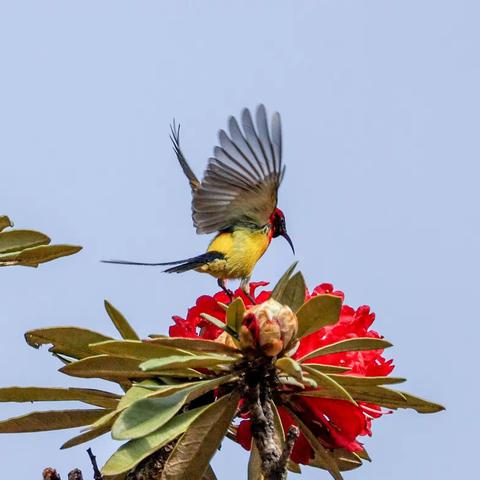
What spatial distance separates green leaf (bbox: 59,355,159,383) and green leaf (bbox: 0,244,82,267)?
0.35m

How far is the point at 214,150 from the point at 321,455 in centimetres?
311

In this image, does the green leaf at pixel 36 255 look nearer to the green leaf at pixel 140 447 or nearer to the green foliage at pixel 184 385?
the green foliage at pixel 184 385

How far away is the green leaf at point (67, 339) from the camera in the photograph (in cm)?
270

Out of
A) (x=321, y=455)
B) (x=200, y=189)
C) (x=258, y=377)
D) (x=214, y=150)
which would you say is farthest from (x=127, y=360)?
(x=200, y=189)

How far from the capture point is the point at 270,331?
256 centimetres

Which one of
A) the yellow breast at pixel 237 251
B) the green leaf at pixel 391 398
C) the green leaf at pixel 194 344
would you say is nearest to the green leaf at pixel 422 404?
the green leaf at pixel 391 398

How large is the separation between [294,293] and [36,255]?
2.47ft

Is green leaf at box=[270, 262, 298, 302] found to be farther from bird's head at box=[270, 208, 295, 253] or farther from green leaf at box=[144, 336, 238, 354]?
bird's head at box=[270, 208, 295, 253]

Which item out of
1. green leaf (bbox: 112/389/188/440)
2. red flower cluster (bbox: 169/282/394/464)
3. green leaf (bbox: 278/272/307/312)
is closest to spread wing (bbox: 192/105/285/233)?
red flower cluster (bbox: 169/282/394/464)

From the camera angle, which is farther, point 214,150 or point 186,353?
point 214,150

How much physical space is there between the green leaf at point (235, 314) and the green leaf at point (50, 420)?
1.68 ft

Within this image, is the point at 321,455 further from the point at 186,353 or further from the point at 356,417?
the point at 186,353

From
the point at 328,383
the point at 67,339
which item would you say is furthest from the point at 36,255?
the point at 328,383

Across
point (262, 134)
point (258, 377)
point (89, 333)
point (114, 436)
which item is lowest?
point (114, 436)
